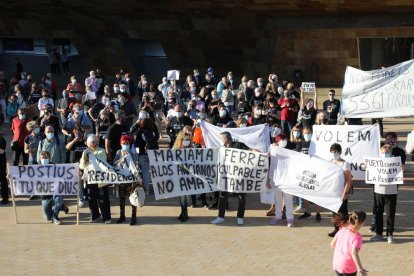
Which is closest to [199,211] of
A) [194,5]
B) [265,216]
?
[265,216]

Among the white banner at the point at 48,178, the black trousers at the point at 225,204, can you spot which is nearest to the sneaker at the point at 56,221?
the white banner at the point at 48,178

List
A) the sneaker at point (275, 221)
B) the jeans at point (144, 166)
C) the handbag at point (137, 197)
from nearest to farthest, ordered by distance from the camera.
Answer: the handbag at point (137, 197) < the sneaker at point (275, 221) < the jeans at point (144, 166)

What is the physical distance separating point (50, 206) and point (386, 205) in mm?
5782

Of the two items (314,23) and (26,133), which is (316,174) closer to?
(26,133)

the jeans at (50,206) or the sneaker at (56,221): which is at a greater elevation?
the jeans at (50,206)

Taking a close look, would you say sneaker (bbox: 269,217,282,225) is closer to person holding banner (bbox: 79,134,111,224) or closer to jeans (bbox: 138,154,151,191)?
person holding banner (bbox: 79,134,111,224)

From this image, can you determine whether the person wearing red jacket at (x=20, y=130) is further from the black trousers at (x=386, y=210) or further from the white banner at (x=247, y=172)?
the black trousers at (x=386, y=210)

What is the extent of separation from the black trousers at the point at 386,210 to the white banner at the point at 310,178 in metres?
→ 0.62

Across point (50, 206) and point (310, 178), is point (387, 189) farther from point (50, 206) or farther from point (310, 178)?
point (50, 206)

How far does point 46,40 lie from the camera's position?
37906 millimetres

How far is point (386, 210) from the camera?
12.9 metres

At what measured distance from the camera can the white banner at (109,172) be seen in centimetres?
1403

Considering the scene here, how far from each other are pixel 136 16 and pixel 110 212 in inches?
818

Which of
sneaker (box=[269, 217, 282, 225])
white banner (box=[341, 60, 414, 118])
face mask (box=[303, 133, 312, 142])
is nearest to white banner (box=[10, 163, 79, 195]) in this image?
sneaker (box=[269, 217, 282, 225])
